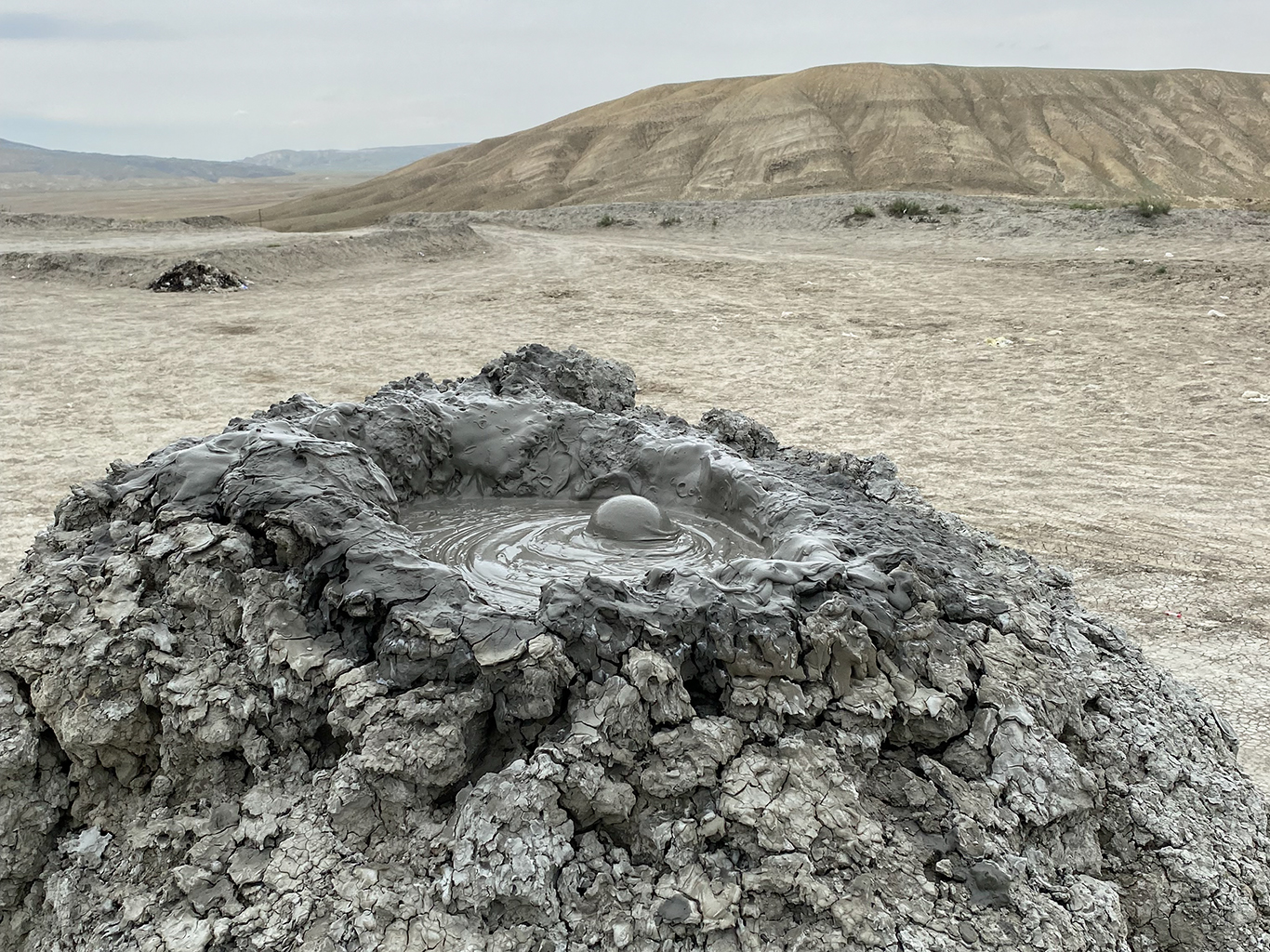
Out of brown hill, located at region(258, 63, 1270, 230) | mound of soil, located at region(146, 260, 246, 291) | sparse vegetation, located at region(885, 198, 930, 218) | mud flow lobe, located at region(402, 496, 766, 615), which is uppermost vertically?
brown hill, located at region(258, 63, 1270, 230)

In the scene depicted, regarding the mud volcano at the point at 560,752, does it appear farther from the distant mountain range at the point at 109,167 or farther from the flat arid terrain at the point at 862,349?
the distant mountain range at the point at 109,167

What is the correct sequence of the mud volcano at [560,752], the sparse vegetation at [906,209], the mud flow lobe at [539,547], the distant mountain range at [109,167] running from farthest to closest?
the distant mountain range at [109,167]
the sparse vegetation at [906,209]
the mud flow lobe at [539,547]
the mud volcano at [560,752]

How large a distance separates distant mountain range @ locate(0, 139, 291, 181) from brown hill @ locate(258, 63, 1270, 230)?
4824 inches

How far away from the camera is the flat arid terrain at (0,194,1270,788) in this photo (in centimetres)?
632

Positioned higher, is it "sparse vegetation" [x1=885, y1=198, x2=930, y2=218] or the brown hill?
the brown hill

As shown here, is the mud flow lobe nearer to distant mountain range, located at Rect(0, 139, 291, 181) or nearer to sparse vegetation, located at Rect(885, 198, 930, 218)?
sparse vegetation, located at Rect(885, 198, 930, 218)

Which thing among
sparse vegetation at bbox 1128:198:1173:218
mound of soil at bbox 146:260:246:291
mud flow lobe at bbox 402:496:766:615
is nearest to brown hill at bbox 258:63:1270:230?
sparse vegetation at bbox 1128:198:1173:218

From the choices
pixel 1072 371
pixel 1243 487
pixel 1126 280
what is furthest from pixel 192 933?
pixel 1126 280

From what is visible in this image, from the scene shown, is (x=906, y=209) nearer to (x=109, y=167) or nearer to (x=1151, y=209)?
(x=1151, y=209)

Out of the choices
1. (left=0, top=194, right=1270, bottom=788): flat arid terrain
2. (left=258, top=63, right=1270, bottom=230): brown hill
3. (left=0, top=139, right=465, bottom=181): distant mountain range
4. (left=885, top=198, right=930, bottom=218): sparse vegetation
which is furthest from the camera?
(left=0, top=139, right=465, bottom=181): distant mountain range

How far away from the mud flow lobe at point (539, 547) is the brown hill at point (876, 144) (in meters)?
27.9

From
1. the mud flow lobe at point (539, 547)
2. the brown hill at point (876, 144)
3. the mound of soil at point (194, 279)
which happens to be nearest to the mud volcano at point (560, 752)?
the mud flow lobe at point (539, 547)

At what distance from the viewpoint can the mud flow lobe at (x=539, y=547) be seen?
3.19 meters

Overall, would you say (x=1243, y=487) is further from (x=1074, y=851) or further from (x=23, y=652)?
(x=23, y=652)
